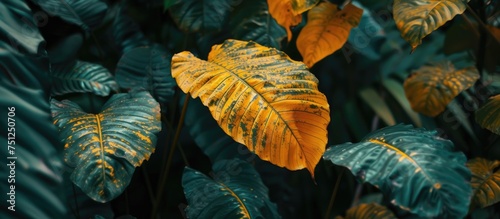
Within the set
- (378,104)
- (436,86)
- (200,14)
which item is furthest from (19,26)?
(378,104)

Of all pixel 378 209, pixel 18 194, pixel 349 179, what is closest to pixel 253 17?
pixel 378 209

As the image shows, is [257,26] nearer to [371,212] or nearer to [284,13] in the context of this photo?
[284,13]

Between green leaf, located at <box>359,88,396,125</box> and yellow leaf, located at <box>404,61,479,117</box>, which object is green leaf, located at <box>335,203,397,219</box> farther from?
green leaf, located at <box>359,88,396,125</box>

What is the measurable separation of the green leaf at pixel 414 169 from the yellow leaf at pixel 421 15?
0.22 m

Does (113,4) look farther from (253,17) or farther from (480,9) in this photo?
(480,9)

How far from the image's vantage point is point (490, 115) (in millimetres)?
1592

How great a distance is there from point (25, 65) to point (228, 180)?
793 millimetres

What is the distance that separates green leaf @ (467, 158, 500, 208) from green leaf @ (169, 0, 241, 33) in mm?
799

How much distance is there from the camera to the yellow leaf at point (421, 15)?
56.4 inches

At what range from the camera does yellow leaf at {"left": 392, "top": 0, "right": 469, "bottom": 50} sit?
1.43 m

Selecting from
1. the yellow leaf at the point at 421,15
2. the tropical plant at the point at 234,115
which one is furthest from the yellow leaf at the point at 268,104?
the yellow leaf at the point at 421,15

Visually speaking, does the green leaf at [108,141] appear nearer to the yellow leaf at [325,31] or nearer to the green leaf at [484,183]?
the yellow leaf at [325,31]

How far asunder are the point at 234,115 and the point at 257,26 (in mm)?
629

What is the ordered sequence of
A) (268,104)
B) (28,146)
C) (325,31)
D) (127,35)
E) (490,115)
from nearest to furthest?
(28,146) → (268,104) → (490,115) → (325,31) → (127,35)
